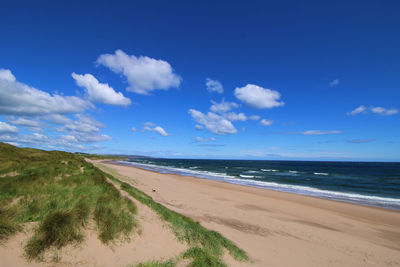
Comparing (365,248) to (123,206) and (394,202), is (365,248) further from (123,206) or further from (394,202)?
(394,202)

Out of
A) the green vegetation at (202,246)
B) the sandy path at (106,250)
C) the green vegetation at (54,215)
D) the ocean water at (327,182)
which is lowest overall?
the ocean water at (327,182)

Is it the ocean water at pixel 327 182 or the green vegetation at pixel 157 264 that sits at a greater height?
the green vegetation at pixel 157 264

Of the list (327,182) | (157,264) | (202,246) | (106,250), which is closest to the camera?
(157,264)

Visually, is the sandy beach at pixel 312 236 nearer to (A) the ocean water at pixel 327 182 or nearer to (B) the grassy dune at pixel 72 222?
(B) the grassy dune at pixel 72 222

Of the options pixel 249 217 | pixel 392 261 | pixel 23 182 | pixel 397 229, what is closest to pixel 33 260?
pixel 23 182

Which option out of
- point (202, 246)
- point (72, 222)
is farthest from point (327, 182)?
point (72, 222)

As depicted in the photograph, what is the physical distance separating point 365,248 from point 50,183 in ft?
51.7

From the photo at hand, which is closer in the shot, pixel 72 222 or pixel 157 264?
pixel 157 264

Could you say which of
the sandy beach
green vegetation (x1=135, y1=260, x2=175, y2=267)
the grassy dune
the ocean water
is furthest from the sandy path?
the ocean water

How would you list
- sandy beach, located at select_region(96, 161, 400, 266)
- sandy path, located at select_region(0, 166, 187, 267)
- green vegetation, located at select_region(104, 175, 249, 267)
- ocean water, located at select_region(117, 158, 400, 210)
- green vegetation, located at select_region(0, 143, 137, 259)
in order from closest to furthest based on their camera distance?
1. sandy path, located at select_region(0, 166, 187, 267)
2. green vegetation, located at select_region(0, 143, 137, 259)
3. green vegetation, located at select_region(104, 175, 249, 267)
4. sandy beach, located at select_region(96, 161, 400, 266)
5. ocean water, located at select_region(117, 158, 400, 210)

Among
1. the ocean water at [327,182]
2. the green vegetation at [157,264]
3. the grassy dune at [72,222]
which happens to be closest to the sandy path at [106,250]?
the grassy dune at [72,222]

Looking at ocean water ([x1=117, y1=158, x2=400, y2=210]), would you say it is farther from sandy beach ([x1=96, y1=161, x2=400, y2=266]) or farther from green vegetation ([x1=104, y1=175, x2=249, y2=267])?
green vegetation ([x1=104, y1=175, x2=249, y2=267])

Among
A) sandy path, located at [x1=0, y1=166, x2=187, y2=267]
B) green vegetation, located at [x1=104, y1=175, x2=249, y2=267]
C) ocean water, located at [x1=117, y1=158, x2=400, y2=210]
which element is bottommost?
ocean water, located at [x1=117, y1=158, x2=400, y2=210]

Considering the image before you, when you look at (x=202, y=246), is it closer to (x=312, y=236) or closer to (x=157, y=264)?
(x=157, y=264)
